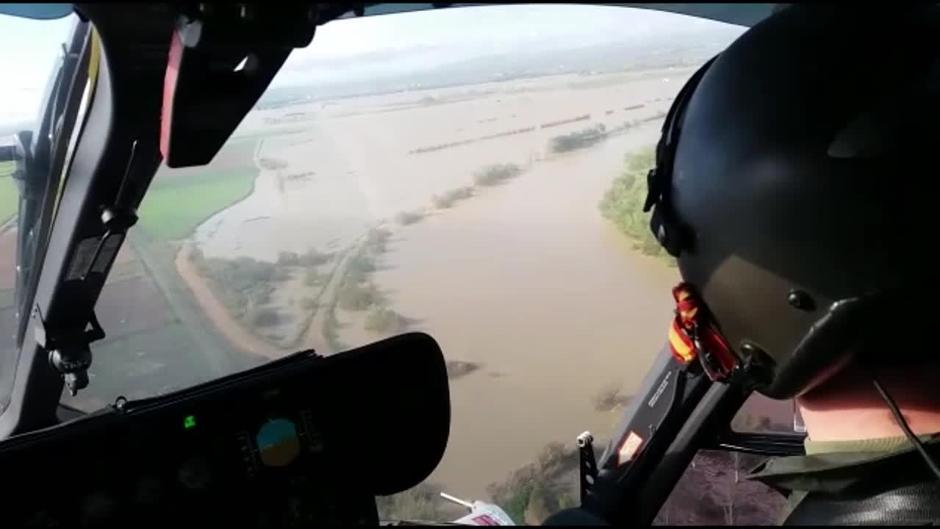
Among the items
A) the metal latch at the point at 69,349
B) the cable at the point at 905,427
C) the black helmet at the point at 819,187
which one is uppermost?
the black helmet at the point at 819,187

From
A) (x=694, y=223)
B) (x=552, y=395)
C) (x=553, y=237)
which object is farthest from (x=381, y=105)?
(x=694, y=223)

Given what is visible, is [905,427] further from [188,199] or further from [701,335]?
[188,199]

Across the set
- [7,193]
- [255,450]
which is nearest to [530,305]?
[255,450]

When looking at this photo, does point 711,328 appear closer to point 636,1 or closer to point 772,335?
point 772,335

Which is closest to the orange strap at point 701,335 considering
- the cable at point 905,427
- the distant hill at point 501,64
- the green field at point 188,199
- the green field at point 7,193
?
the cable at point 905,427

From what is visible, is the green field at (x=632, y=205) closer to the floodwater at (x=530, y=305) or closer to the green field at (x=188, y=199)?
the floodwater at (x=530, y=305)

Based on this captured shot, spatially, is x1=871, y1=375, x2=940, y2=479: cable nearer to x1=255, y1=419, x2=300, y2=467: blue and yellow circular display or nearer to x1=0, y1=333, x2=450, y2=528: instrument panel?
x1=0, y1=333, x2=450, y2=528: instrument panel

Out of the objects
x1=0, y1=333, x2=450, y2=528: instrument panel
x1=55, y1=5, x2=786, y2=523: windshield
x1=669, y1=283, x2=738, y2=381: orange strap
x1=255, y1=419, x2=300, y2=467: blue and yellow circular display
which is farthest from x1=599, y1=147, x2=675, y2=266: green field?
x1=255, y1=419, x2=300, y2=467: blue and yellow circular display
